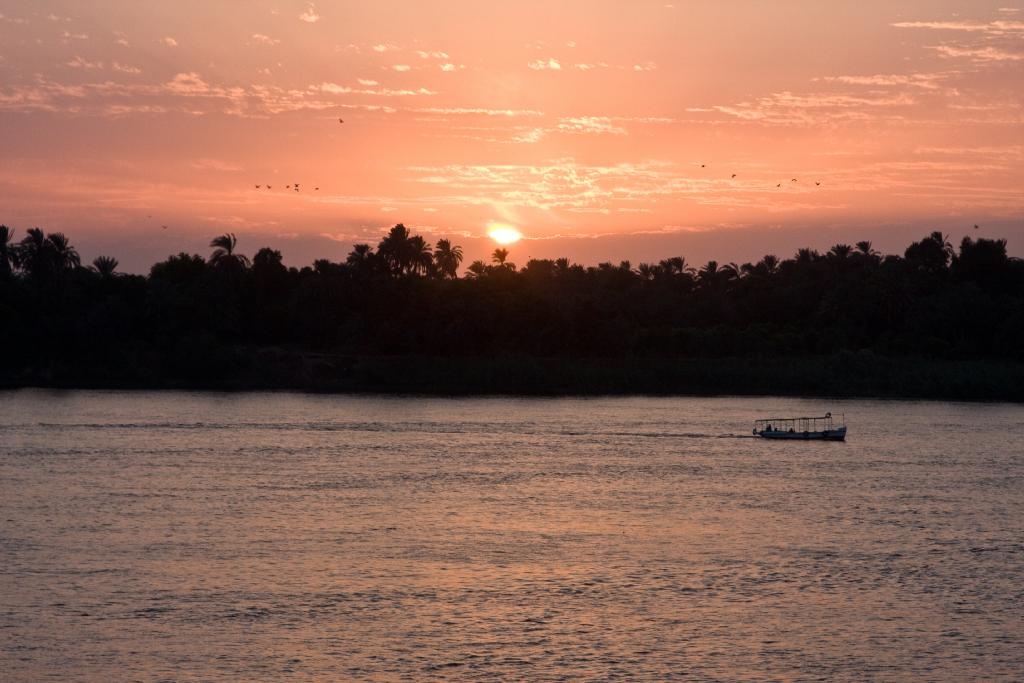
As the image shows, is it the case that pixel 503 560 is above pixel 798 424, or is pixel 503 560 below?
below

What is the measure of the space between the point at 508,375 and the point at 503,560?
85.8 meters

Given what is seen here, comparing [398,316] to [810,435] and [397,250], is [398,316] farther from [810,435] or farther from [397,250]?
[810,435]

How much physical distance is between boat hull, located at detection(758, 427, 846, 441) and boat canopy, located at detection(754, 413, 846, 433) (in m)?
0.58

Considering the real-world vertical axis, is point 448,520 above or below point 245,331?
below

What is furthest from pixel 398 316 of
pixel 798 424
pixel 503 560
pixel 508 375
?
pixel 503 560

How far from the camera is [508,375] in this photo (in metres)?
122

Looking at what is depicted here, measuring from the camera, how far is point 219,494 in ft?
167

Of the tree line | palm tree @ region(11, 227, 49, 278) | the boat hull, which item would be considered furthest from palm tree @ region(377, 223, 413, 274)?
the boat hull

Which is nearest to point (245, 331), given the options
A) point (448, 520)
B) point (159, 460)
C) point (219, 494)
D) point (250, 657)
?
point (159, 460)

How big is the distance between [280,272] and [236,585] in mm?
110650

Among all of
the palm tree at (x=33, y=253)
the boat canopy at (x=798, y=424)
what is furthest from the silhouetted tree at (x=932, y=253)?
the palm tree at (x=33, y=253)

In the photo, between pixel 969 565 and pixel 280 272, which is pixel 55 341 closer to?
pixel 280 272

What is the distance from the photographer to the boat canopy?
8384 cm

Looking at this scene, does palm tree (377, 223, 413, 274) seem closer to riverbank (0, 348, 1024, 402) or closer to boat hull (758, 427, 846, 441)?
riverbank (0, 348, 1024, 402)
